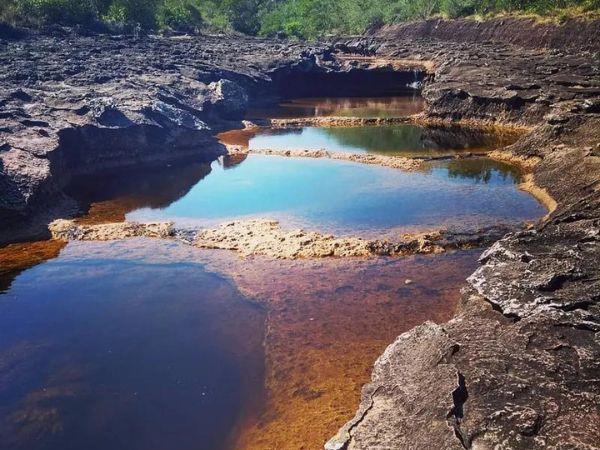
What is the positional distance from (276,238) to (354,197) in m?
4.08

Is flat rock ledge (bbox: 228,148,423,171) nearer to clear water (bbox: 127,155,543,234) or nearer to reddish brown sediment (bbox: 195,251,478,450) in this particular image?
clear water (bbox: 127,155,543,234)

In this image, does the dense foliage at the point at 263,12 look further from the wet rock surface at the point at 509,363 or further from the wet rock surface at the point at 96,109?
the wet rock surface at the point at 509,363

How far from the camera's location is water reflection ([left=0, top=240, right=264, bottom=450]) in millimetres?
7082

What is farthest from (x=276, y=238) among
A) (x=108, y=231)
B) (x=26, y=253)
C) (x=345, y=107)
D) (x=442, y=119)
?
(x=345, y=107)

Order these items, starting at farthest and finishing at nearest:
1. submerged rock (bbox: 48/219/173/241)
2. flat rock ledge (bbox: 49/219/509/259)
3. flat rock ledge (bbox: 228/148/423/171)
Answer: flat rock ledge (bbox: 228/148/423/171) < submerged rock (bbox: 48/219/173/241) < flat rock ledge (bbox: 49/219/509/259)

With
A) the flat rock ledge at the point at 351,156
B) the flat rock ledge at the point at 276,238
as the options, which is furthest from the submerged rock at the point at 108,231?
the flat rock ledge at the point at 351,156

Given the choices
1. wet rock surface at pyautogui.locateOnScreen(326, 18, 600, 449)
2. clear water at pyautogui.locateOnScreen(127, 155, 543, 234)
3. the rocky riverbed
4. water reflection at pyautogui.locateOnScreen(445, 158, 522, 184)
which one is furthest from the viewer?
water reflection at pyautogui.locateOnScreen(445, 158, 522, 184)

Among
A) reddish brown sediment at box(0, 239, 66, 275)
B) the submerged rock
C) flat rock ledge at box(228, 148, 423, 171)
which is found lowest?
reddish brown sediment at box(0, 239, 66, 275)

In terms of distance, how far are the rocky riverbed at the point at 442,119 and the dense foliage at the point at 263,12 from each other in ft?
10.1

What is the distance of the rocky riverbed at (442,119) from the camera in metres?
5.47

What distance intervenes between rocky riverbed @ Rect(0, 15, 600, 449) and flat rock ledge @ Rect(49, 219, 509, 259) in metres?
1.67

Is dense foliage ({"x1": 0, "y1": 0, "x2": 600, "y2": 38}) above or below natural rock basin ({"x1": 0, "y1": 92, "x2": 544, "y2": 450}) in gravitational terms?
above

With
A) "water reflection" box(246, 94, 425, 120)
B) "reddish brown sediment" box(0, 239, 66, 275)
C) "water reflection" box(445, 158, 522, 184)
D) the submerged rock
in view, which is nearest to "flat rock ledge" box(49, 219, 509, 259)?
the submerged rock

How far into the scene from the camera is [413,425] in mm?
5375
